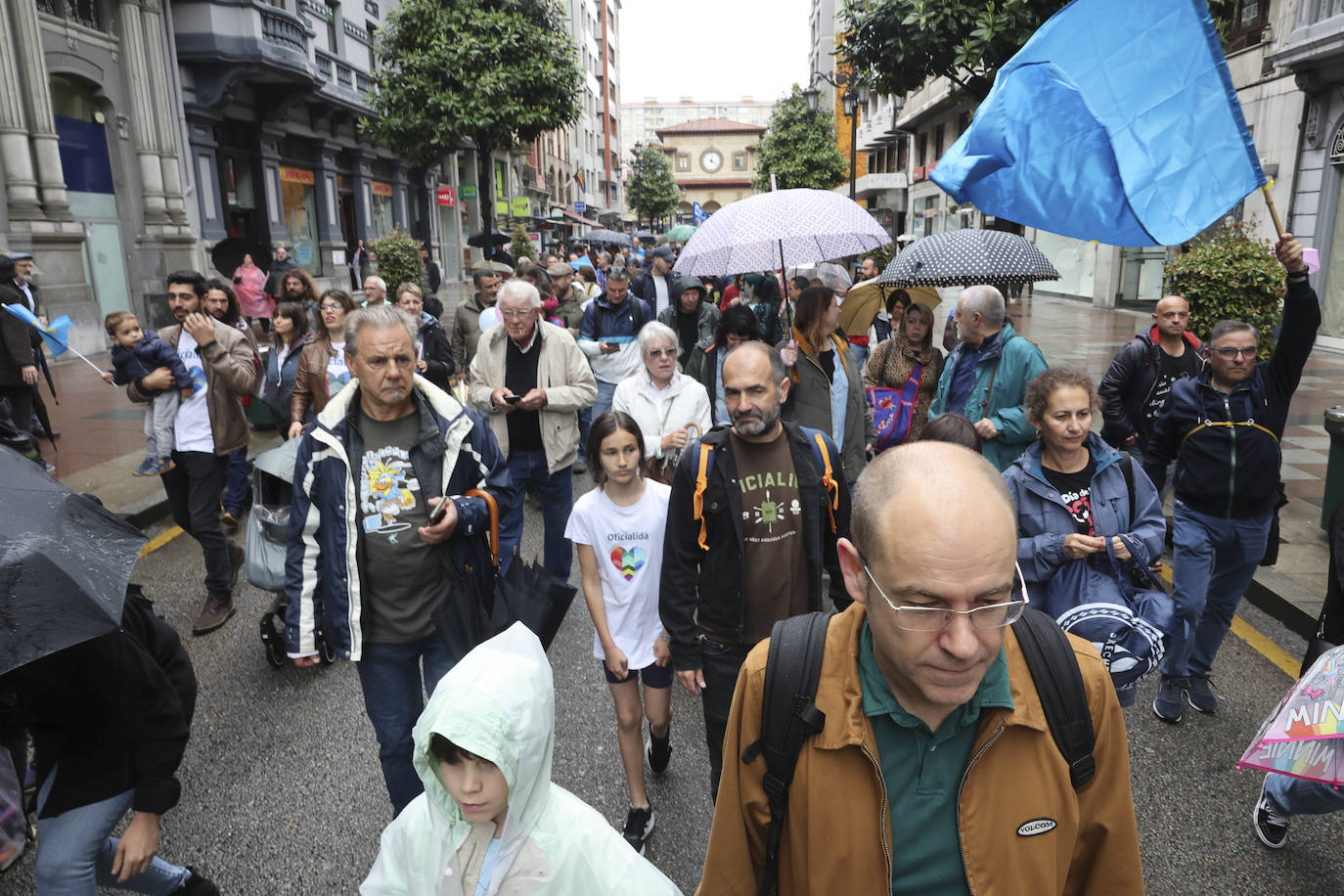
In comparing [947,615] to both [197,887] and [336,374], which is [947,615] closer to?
[197,887]

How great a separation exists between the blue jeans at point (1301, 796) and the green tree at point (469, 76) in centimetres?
2154

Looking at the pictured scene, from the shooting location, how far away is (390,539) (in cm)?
307

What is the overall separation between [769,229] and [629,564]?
3.15m

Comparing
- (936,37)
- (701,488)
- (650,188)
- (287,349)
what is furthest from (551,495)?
(650,188)

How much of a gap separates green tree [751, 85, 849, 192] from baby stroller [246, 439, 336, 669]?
1533 inches

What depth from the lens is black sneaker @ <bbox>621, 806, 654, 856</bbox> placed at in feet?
10.8

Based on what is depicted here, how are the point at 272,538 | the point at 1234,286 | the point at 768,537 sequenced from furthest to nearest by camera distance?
the point at 1234,286 → the point at 272,538 → the point at 768,537

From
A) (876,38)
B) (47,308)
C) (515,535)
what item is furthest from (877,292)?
(47,308)

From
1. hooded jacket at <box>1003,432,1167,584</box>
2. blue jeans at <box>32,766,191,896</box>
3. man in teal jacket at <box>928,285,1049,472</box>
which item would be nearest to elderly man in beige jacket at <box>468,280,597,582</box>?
man in teal jacket at <box>928,285,1049,472</box>

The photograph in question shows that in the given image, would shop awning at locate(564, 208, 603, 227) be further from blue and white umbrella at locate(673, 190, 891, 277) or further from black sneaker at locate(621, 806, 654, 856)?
black sneaker at locate(621, 806, 654, 856)

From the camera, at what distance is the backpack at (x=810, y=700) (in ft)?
4.79

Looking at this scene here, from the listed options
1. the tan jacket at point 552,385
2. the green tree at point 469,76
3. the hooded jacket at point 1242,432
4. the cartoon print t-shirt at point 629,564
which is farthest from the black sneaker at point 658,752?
the green tree at point 469,76

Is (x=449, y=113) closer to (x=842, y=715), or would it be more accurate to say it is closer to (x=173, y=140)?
(x=173, y=140)

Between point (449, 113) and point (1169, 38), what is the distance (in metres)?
21.5
